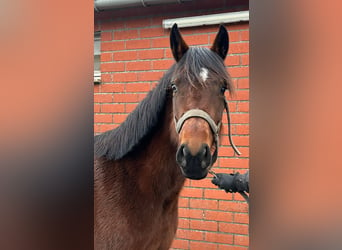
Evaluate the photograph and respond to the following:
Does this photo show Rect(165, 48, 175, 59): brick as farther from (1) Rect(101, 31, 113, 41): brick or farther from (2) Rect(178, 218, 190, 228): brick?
(2) Rect(178, 218, 190, 228): brick

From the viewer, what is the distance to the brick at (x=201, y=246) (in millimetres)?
1567

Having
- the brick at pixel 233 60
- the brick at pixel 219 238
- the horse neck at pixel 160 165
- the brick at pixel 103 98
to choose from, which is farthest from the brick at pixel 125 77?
the brick at pixel 219 238

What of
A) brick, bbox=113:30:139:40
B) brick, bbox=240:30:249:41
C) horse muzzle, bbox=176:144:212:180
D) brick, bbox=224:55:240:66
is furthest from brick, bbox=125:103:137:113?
horse muzzle, bbox=176:144:212:180

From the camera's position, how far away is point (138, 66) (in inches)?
67.4

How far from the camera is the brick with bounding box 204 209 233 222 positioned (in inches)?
60.3

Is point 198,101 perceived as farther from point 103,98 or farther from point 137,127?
point 103,98

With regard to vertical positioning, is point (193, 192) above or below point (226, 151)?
below

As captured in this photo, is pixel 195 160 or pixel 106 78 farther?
Result: pixel 106 78

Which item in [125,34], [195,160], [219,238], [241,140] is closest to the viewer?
Answer: [195,160]

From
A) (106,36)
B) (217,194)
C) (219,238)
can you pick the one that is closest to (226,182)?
(217,194)

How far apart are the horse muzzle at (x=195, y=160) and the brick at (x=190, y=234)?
941mm

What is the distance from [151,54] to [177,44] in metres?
0.73
